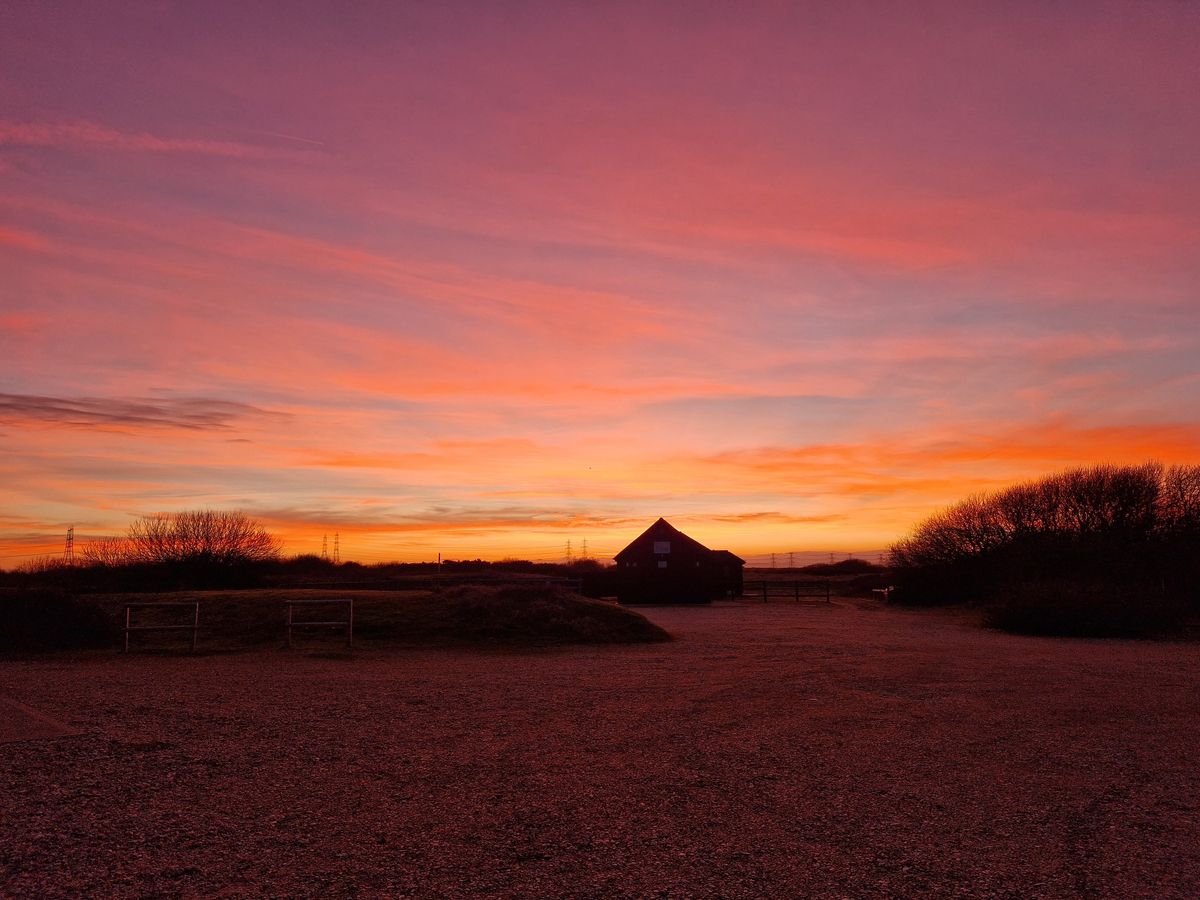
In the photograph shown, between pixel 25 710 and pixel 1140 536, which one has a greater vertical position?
pixel 1140 536

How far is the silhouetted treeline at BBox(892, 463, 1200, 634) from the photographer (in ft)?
96.7

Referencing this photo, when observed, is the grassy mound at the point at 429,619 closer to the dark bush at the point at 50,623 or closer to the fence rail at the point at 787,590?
the dark bush at the point at 50,623

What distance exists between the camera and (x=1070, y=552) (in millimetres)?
43250

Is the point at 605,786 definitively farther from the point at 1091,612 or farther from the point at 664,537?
the point at 664,537

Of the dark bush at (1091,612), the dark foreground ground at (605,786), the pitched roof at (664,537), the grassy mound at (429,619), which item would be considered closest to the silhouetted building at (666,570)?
the pitched roof at (664,537)

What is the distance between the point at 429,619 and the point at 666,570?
30106 mm

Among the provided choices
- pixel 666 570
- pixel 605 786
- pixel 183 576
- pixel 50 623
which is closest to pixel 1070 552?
pixel 666 570

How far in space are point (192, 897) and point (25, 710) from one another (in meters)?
7.67

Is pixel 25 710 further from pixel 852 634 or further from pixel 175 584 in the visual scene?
pixel 175 584

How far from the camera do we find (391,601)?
2889 centimetres

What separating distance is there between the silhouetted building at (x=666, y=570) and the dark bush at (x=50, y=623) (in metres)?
34.4

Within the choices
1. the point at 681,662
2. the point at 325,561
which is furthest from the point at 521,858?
the point at 325,561

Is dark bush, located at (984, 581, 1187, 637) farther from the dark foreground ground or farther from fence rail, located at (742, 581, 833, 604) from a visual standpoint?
fence rail, located at (742, 581, 833, 604)

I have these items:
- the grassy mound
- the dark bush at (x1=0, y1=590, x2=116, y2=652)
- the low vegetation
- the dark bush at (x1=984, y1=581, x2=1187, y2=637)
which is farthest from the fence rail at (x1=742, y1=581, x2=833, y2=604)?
the dark bush at (x1=0, y1=590, x2=116, y2=652)
